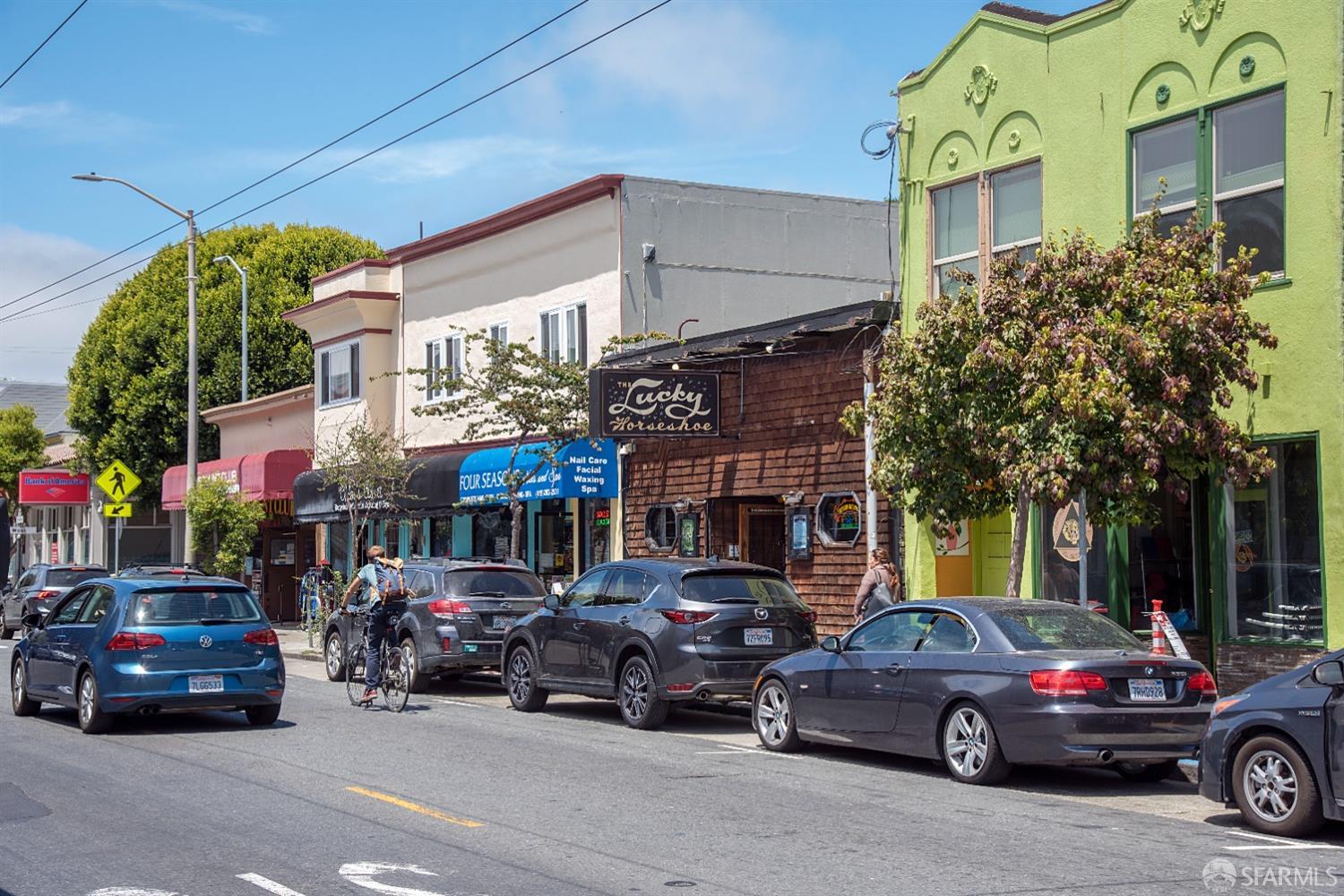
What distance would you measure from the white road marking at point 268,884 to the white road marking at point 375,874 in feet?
1.15

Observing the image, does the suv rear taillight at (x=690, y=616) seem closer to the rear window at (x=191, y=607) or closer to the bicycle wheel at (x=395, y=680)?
the bicycle wheel at (x=395, y=680)

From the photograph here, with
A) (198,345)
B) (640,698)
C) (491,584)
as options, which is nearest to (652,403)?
(491,584)

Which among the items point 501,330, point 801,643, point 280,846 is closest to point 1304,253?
point 801,643

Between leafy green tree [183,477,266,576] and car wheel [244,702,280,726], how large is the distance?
656 inches

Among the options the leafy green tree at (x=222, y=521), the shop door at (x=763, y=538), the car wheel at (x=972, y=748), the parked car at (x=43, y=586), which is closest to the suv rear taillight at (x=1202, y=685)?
the car wheel at (x=972, y=748)

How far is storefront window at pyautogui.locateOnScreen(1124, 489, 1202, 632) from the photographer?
17.3m

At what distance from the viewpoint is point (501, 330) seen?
98.2ft

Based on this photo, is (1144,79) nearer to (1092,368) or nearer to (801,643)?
(1092,368)

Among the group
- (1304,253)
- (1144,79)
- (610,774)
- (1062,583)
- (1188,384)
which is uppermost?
Answer: (1144,79)

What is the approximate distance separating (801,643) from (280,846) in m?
7.97

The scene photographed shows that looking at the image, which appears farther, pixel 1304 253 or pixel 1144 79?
pixel 1144 79

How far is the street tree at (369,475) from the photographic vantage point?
93.7ft

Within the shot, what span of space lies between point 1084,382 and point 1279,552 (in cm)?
368

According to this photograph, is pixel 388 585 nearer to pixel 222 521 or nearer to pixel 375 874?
pixel 375 874
